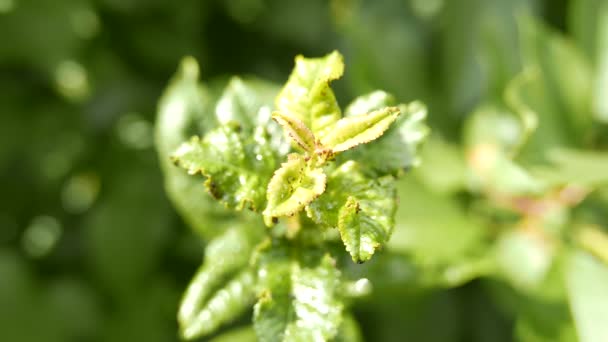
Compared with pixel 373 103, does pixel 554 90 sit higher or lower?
higher

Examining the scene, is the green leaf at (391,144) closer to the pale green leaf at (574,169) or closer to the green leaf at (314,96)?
the green leaf at (314,96)

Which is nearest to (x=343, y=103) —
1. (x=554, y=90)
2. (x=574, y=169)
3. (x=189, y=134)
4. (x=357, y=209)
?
(x=554, y=90)

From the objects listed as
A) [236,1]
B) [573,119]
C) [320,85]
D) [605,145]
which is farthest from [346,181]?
[236,1]

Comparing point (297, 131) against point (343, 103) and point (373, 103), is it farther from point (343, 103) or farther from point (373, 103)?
point (343, 103)

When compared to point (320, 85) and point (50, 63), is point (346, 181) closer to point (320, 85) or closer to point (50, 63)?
point (320, 85)

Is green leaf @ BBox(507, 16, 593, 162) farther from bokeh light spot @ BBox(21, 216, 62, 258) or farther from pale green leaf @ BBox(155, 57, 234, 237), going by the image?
bokeh light spot @ BBox(21, 216, 62, 258)

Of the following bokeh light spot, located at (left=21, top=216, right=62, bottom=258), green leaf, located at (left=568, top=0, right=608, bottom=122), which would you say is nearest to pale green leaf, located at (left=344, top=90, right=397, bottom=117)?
green leaf, located at (left=568, top=0, right=608, bottom=122)
